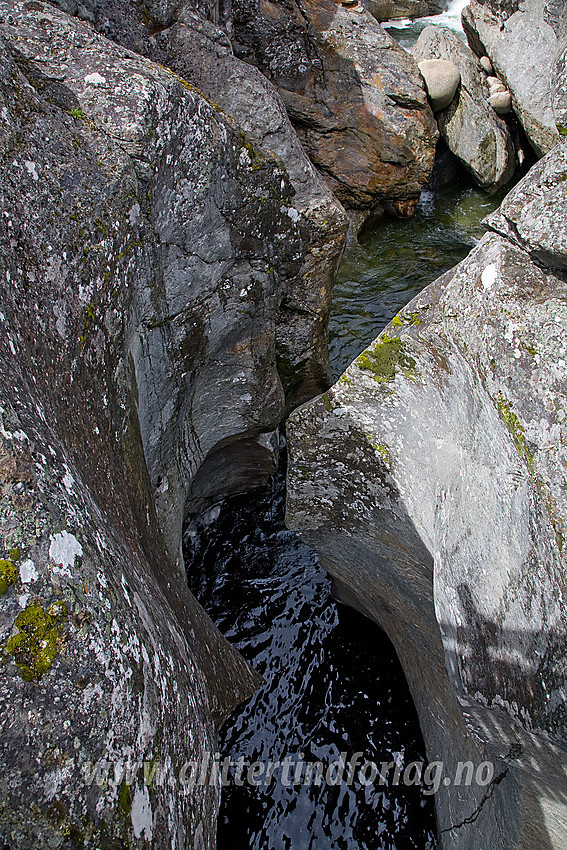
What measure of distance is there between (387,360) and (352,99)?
7479 mm

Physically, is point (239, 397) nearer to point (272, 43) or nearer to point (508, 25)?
point (272, 43)

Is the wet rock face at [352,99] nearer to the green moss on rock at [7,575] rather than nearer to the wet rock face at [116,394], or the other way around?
the wet rock face at [116,394]

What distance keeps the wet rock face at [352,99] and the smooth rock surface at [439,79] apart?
1.68 ft

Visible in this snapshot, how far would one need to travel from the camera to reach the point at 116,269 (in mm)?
3365

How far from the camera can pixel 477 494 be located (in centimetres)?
319

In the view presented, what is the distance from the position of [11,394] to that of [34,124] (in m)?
1.73

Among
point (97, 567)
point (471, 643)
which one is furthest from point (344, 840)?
point (97, 567)

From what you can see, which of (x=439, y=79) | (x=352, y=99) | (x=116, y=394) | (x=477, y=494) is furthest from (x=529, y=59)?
(x=116, y=394)

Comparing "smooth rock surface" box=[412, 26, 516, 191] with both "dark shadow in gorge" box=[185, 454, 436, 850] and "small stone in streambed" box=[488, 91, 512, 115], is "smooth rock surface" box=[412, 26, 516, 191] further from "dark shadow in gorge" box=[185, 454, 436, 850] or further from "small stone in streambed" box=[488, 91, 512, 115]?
"dark shadow in gorge" box=[185, 454, 436, 850]

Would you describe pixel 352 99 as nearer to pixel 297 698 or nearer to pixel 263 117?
pixel 263 117

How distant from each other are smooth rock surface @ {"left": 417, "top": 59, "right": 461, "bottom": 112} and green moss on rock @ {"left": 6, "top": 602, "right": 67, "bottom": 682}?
37.4 ft

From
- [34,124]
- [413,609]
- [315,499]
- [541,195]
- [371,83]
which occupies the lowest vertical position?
[413,609]

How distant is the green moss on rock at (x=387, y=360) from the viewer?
3.91m

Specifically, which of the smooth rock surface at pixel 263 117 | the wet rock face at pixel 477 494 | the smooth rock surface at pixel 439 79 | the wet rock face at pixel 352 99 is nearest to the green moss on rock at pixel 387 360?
the wet rock face at pixel 477 494
